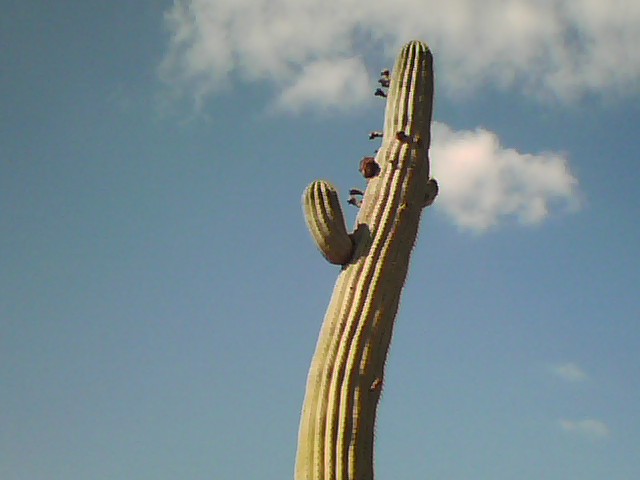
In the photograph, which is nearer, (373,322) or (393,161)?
(373,322)

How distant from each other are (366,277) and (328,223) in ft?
1.62

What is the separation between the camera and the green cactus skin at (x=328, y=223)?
18.0 ft

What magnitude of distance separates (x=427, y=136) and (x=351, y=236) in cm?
119

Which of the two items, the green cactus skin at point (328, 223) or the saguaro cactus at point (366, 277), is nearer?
the saguaro cactus at point (366, 277)

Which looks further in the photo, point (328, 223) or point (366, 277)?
point (328, 223)

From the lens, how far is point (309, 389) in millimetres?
5090

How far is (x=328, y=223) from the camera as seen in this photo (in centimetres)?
549

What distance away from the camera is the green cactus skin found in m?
5.48

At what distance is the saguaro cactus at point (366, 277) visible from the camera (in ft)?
15.8

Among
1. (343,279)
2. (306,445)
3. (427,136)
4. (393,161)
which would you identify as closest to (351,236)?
(343,279)

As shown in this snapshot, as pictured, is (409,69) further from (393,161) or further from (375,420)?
(375,420)

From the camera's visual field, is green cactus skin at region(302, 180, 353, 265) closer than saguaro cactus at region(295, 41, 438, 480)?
No

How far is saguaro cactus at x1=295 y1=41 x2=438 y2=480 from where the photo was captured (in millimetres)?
4812

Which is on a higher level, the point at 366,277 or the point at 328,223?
the point at 328,223
